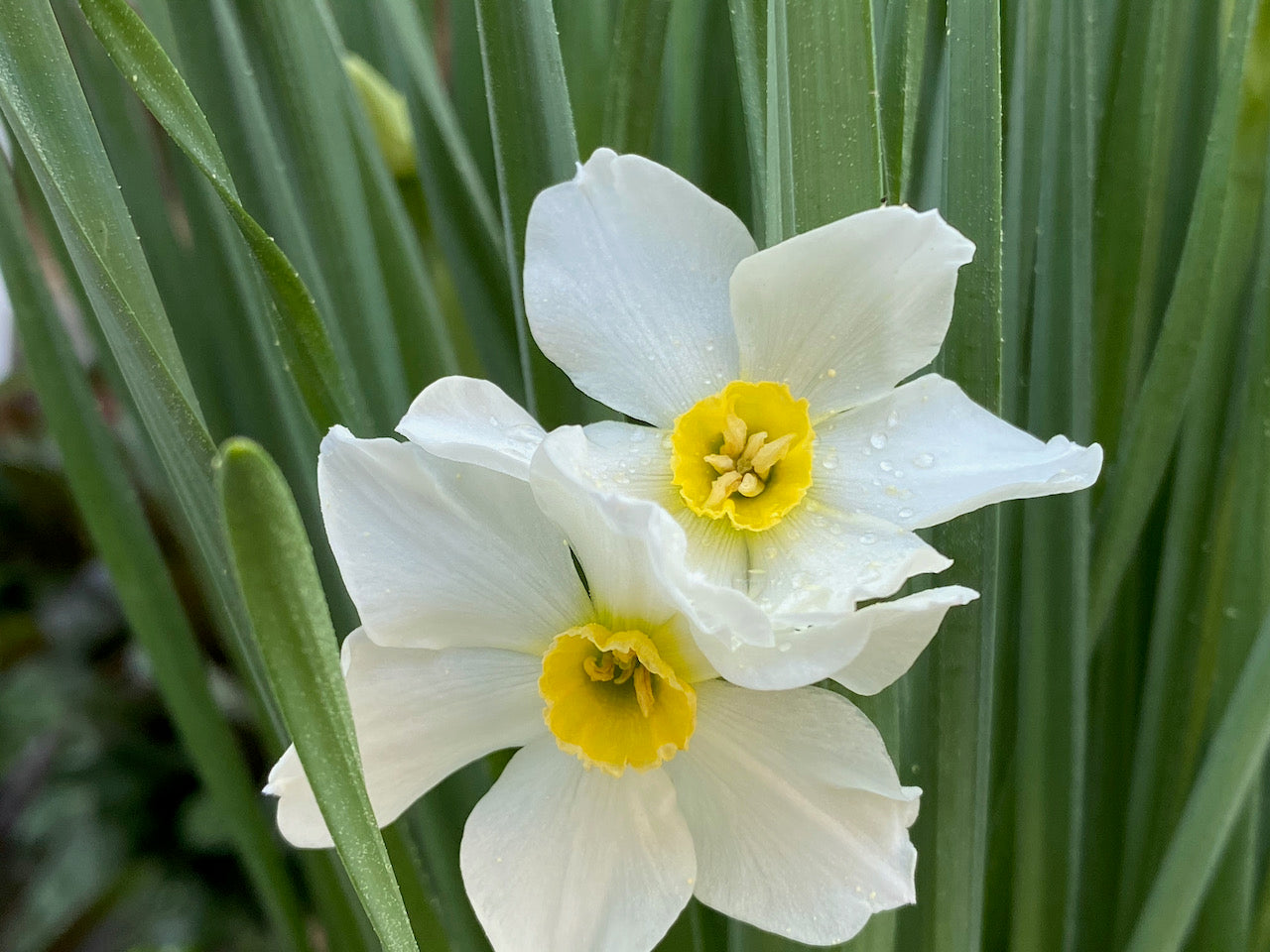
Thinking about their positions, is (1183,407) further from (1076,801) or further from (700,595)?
(700,595)

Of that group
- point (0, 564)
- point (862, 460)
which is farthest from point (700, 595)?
point (0, 564)

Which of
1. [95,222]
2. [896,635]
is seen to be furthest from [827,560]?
[95,222]

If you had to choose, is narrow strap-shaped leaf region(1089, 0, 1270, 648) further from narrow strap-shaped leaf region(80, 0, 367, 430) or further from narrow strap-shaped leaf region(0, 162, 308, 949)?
narrow strap-shaped leaf region(0, 162, 308, 949)

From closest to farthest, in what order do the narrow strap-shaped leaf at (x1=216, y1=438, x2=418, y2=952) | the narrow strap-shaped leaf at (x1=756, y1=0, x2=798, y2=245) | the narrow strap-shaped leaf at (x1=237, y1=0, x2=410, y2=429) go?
the narrow strap-shaped leaf at (x1=216, y1=438, x2=418, y2=952) < the narrow strap-shaped leaf at (x1=756, y1=0, x2=798, y2=245) < the narrow strap-shaped leaf at (x1=237, y1=0, x2=410, y2=429)

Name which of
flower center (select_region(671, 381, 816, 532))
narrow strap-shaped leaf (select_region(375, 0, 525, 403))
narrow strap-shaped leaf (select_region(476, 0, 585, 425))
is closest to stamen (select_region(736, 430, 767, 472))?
flower center (select_region(671, 381, 816, 532))

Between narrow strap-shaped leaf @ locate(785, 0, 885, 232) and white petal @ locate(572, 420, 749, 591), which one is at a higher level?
narrow strap-shaped leaf @ locate(785, 0, 885, 232)

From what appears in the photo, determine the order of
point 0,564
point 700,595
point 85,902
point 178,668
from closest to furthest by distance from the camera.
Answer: point 700,595
point 178,668
point 85,902
point 0,564
